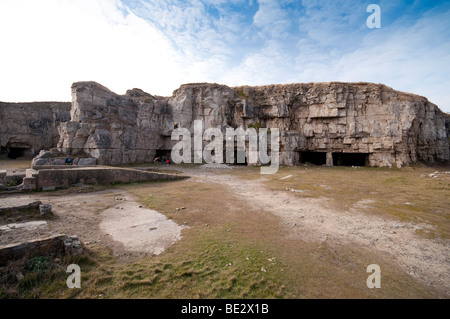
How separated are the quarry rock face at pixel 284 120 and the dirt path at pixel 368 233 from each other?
14388 mm

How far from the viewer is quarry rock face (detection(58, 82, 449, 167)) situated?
62.6ft

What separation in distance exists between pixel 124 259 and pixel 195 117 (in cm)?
2217

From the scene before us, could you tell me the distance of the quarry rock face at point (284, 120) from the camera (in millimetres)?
19094

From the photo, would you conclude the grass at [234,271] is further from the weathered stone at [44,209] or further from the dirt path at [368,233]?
the weathered stone at [44,209]

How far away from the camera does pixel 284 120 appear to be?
80.3ft

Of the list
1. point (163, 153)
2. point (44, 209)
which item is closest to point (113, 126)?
point (163, 153)

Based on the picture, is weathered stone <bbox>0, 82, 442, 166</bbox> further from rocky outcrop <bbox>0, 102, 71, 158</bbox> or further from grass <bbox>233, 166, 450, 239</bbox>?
grass <bbox>233, 166, 450, 239</bbox>

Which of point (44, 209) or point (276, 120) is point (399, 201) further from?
point (276, 120)

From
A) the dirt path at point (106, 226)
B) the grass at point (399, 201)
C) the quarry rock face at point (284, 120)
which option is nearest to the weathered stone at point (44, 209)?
the dirt path at point (106, 226)

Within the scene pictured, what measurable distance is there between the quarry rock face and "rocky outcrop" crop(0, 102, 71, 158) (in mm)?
11185

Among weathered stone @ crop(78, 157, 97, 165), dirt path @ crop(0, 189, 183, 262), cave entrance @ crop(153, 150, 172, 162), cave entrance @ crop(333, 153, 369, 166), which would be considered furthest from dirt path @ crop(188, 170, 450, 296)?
cave entrance @ crop(153, 150, 172, 162)
